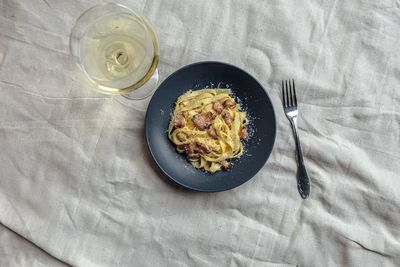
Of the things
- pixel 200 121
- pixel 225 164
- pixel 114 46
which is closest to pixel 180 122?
pixel 200 121

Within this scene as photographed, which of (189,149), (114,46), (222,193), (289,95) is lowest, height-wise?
(222,193)

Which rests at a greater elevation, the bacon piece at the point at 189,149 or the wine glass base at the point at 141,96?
the wine glass base at the point at 141,96

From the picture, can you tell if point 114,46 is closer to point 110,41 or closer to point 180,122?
point 110,41

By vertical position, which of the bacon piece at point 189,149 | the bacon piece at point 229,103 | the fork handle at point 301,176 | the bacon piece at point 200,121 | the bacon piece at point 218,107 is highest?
the bacon piece at point 229,103

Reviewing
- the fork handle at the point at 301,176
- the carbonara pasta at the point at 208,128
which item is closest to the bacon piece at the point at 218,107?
the carbonara pasta at the point at 208,128

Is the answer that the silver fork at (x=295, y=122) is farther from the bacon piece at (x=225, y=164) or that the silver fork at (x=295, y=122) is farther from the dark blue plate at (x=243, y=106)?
the bacon piece at (x=225, y=164)

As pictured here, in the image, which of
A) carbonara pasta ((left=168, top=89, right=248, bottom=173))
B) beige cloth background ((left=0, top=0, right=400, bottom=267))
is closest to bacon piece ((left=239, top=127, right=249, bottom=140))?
carbonara pasta ((left=168, top=89, right=248, bottom=173))
